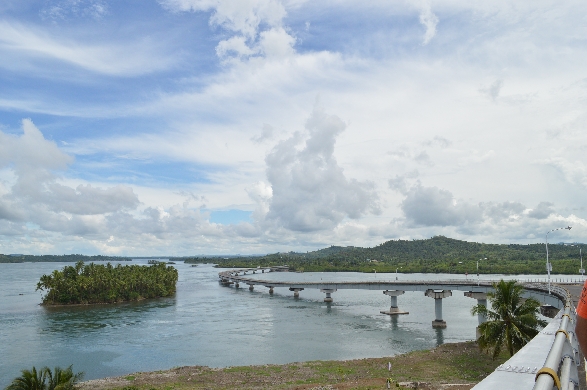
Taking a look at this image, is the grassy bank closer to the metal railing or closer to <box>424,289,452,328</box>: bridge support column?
<box>424,289,452,328</box>: bridge support column

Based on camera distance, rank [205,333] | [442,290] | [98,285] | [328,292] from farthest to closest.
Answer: [328,292], [98,285], [442,290], [205,333]

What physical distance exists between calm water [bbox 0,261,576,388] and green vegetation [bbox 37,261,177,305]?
5212mm

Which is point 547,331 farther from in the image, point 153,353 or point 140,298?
point 140,298

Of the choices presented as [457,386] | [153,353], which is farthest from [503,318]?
[153,353]

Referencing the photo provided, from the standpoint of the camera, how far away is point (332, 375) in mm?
36969

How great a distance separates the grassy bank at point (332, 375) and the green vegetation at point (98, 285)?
64.1 m

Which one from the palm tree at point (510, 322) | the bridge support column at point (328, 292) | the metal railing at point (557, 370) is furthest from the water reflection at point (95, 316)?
the metal railing at point (557, 370)

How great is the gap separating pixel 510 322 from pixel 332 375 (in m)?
15.5

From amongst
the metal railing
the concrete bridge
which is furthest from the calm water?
the metal railing

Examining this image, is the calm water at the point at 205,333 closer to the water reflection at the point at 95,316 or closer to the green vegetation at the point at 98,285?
the water reflection at the point at 95,316

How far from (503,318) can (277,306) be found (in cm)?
6362

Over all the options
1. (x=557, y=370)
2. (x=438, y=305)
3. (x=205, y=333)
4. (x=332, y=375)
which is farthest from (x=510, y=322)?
(x=205, y=333)

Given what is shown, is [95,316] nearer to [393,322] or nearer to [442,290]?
[393,322]

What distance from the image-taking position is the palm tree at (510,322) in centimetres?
3509
